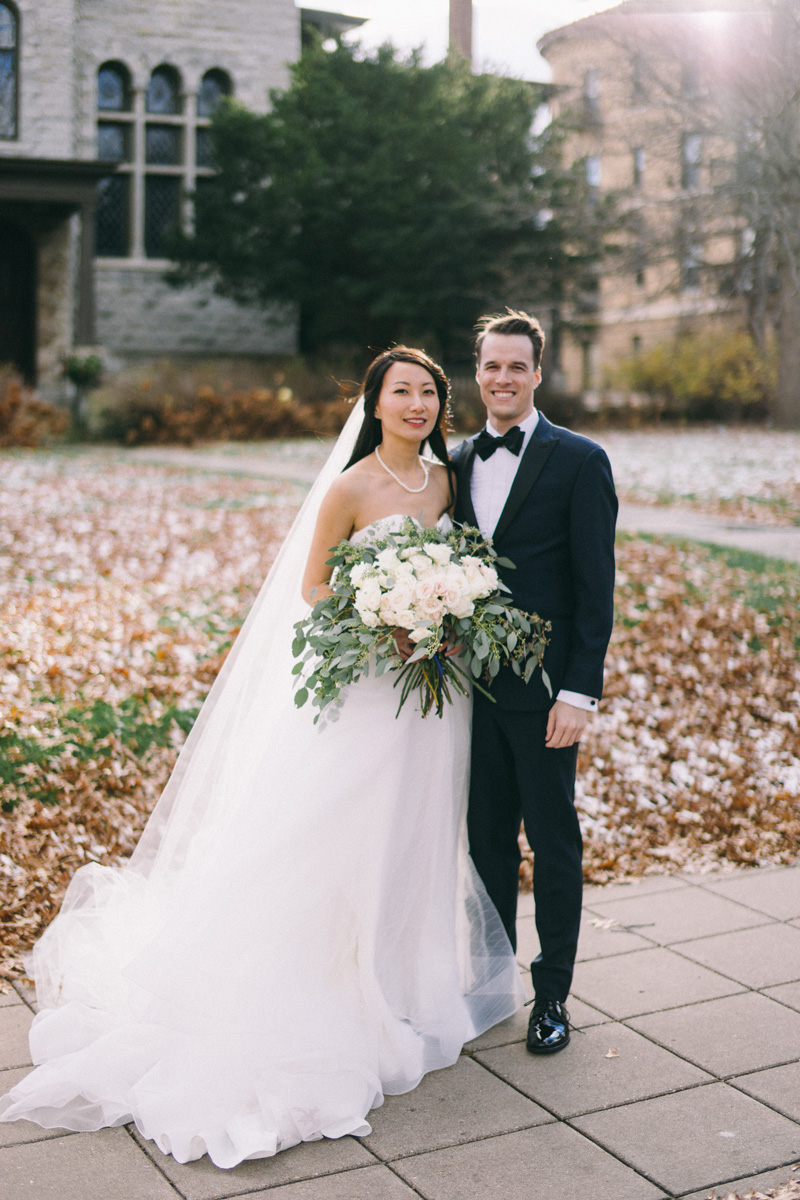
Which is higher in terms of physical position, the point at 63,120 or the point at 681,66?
the point at 63,120

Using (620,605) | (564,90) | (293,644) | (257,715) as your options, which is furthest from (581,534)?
(564,90)

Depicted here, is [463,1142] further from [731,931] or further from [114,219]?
[114,219]

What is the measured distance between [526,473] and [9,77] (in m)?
27.5

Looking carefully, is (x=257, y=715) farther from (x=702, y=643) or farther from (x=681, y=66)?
(x=681, y=66)

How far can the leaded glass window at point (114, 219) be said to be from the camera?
2948cm

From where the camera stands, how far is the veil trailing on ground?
12.3ft

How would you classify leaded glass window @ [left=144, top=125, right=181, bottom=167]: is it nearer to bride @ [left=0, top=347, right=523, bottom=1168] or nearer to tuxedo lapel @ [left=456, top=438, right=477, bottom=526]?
bride @ [left=0, top=347, right=523, bottom=1168]

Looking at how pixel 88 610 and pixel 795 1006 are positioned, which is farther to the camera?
pixel 88 610

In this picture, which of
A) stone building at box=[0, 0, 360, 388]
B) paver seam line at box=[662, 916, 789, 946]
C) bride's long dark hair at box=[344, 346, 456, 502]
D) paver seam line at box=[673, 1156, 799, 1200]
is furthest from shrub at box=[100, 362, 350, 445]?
paver seam line at box=[673, 1156, 799, 1200]

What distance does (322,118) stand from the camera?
28.5 m

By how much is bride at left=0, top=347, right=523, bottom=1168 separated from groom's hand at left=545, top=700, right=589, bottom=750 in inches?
11.6

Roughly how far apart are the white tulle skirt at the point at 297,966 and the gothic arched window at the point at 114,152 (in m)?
28.2

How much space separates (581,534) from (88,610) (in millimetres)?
6155

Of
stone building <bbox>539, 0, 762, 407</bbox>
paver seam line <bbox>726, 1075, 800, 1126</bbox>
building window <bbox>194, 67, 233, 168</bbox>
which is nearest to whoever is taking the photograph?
paver seam line <bbox>726, 1075, 800, 1126</bbox>
